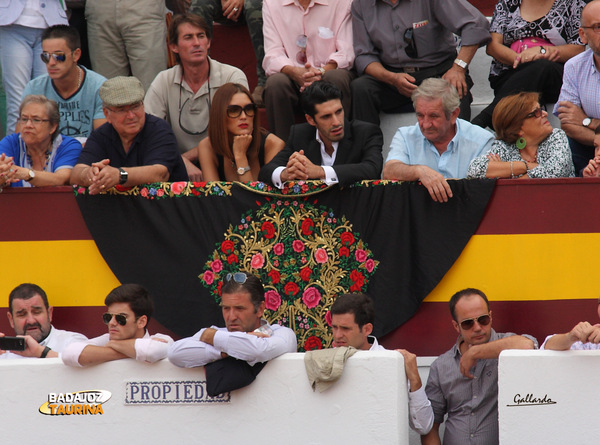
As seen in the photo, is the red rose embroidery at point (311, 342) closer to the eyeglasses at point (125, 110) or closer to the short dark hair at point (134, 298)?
the short dark hair at point (134, 298)

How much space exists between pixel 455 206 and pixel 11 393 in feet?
7.94

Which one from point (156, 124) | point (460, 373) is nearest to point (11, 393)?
point (156, 124)

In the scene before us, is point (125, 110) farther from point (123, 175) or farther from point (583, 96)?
point (583, 96)

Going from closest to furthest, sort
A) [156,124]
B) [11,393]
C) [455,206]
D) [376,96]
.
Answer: [11,393]
[455,206]
[156,124]
[376,96]

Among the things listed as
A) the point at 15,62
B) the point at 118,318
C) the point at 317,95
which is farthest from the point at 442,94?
the point at 15,62

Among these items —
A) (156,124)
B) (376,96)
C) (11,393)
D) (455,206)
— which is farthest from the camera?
(376,96)

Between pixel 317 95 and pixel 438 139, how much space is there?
0.71 meters

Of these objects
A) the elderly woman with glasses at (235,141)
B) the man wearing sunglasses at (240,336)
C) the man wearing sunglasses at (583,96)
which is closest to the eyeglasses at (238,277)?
the man wearing sunglasses at (240,336)

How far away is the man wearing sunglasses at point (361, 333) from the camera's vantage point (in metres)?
5.23

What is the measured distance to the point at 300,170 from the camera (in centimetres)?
580

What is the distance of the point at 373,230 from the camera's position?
582cm

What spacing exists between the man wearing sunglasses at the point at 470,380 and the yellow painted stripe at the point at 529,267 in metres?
A: 0.31

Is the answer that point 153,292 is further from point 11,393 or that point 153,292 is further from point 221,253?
point 11,393

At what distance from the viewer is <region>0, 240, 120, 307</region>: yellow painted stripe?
604cm
